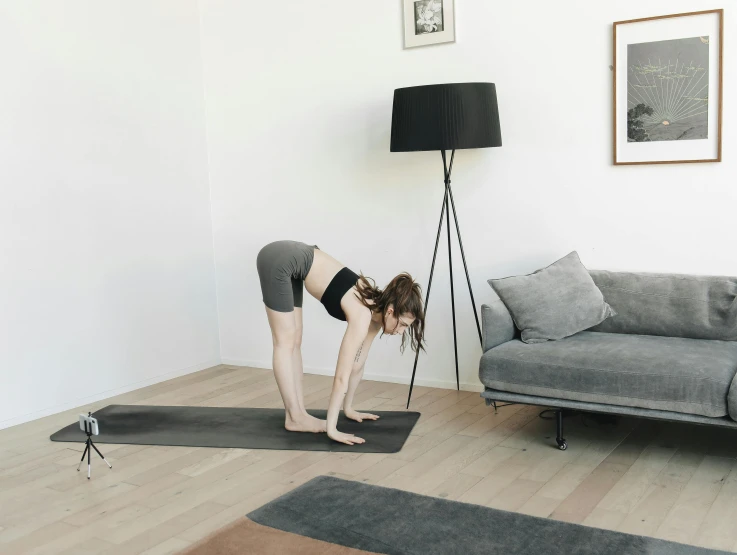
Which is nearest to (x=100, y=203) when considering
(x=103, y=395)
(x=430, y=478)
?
(x=103, y=395)

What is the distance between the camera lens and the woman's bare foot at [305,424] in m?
3.82

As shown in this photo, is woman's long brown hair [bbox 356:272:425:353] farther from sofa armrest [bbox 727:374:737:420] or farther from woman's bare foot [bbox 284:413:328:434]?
sofa armrest [bbox 727:374:737:420]

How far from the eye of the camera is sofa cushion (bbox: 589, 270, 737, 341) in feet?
11.8

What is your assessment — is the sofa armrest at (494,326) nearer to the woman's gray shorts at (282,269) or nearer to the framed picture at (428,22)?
the woman's gray shorts at (282,269)

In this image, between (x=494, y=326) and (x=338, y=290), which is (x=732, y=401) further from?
(x=338, y=290)

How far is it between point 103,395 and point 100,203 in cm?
118

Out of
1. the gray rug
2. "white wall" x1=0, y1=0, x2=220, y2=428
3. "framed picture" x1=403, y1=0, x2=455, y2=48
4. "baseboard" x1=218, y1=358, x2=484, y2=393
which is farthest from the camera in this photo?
"baseboard" x1=218, y1=358, x2=484, y2=393

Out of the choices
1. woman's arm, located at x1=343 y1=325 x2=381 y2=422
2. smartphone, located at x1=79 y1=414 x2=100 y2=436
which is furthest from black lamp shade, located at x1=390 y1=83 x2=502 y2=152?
smartphone, located at x1=79 y1=414 x2=100 y2=436

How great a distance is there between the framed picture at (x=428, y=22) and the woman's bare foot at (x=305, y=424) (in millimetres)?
2295

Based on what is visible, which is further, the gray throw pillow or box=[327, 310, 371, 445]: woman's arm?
the gray throw pillow

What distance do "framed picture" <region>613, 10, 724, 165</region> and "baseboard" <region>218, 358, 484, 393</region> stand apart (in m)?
1.57

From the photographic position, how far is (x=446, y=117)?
3.93 metres

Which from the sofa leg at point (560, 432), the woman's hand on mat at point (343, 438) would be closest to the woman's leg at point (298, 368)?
the woman's hand on mat at point (343, 438)

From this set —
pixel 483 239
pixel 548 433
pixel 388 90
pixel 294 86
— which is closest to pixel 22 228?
pixel 294 86
